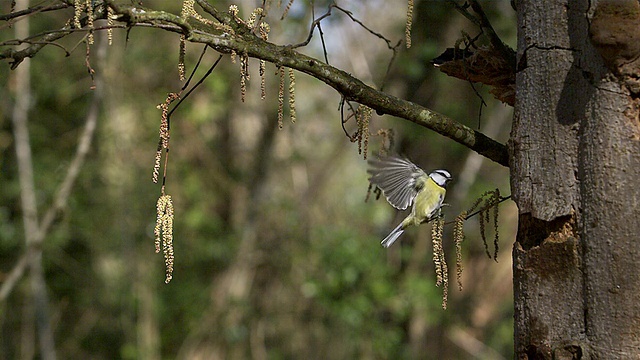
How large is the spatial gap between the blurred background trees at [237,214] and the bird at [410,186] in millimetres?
3437

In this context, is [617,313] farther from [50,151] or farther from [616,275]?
[50,151]

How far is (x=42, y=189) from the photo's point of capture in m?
7.41

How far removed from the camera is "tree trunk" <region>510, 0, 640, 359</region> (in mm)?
1788

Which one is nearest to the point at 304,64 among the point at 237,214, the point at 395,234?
the point at 395,234

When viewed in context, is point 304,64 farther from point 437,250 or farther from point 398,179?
point 398,179

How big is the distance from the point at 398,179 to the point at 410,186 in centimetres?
9

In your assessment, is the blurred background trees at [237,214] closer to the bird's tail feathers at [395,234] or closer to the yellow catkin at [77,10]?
the bird's tail feathers at [395,234]

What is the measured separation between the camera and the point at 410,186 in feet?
10.8

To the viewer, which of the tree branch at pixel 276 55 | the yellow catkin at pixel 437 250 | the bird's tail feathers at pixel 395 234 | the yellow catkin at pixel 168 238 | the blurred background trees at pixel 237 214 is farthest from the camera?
the blurred background trees at pixel 237 214

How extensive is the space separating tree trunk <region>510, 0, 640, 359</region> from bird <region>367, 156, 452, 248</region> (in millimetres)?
1149

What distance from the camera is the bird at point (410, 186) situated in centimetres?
314

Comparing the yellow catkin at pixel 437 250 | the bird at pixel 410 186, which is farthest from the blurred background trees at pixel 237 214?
the yellow catkin at pixel 437 250

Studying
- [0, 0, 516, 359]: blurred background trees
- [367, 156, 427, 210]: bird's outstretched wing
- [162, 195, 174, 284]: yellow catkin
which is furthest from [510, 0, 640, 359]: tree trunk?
[0, 0, 516, 359]: blurred background trees

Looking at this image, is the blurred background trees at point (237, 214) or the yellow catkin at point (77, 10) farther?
the blurred background trees at point (237, 214)
